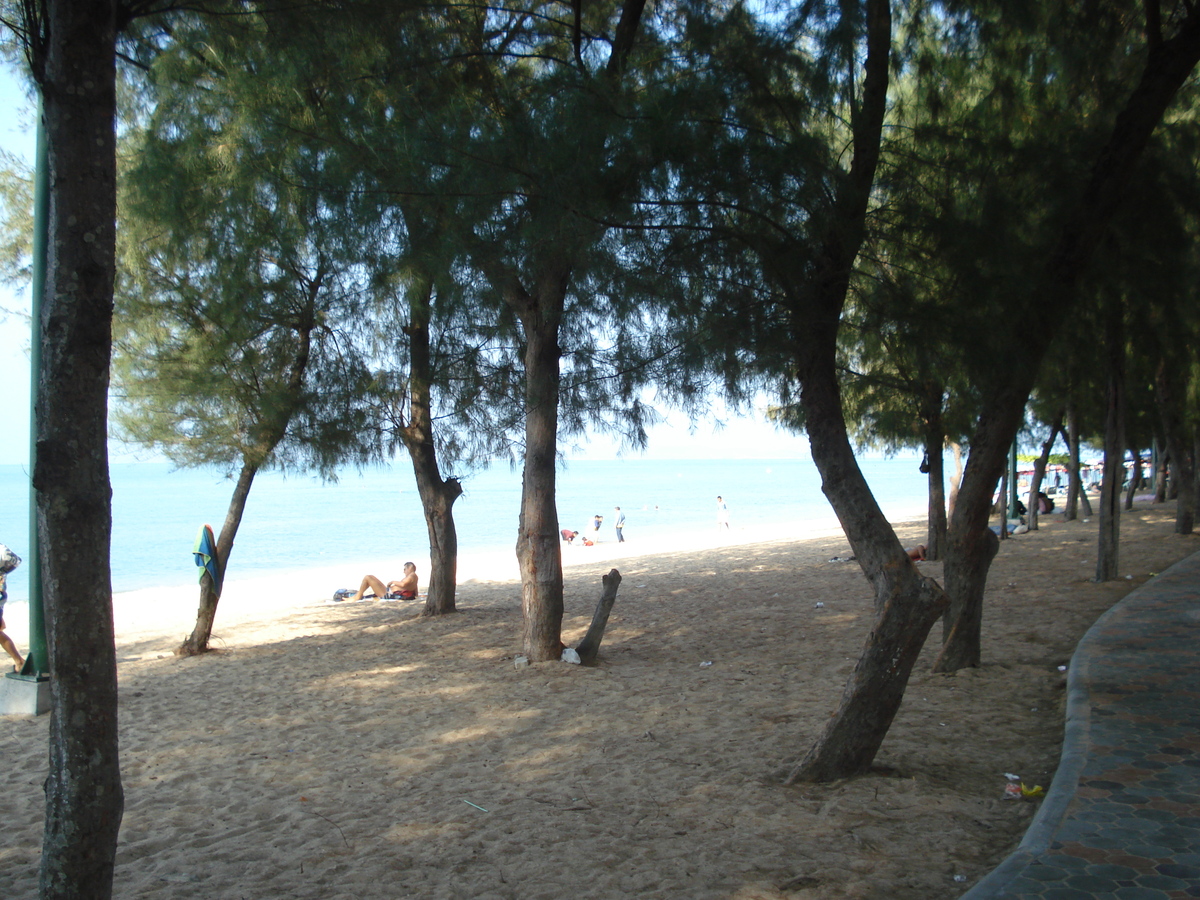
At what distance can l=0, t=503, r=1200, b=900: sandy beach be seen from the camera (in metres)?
3.75

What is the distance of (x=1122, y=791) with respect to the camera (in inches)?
161

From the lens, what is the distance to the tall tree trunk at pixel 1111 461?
401 inches

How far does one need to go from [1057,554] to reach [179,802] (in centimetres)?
1355

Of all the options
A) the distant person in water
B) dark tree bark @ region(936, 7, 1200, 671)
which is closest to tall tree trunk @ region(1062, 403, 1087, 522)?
dark tree bark @ region(936, 7, 1200, 671)

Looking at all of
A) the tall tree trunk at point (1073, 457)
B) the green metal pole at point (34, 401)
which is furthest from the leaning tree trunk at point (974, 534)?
the tall tree trunk at point (1073, 457)

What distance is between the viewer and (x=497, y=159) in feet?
16.9

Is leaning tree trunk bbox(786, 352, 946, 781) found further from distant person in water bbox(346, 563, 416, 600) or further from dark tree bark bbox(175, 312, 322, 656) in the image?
distant person in water bbox(346, 563, 416, 600)

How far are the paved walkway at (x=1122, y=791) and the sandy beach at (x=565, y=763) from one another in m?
0.20

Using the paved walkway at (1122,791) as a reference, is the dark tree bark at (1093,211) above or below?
above

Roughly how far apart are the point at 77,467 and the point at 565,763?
3.48 meters

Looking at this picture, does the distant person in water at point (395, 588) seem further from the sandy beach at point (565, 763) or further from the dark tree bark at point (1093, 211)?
the dark tree bark at point (1093, 211)

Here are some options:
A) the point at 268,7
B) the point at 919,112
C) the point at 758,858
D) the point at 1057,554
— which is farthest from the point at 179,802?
the point at 1057,554

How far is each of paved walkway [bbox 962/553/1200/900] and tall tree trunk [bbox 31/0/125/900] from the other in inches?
117

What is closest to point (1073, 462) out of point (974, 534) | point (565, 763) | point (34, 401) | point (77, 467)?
point (974, 534)
